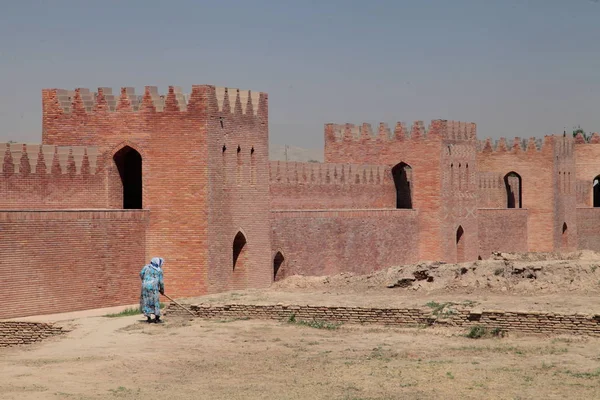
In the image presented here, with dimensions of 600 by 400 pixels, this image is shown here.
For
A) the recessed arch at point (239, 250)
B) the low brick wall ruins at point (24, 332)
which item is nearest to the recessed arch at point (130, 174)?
the recessed arch at point (239, 250)

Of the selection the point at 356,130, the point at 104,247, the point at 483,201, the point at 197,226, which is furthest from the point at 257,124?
the point at 483,201

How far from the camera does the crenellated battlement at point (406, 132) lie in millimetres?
35281

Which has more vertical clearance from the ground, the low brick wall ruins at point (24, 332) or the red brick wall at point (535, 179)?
the red brick wall at point (535, 179)

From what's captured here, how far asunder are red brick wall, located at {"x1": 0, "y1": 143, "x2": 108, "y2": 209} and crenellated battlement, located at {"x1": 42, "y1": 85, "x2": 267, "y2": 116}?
3.69 feet

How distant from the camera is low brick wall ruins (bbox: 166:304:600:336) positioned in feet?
58.4

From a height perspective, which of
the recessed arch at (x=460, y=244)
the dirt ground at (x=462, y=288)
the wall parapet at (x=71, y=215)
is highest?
the wall parapet at (x=71, y=215)

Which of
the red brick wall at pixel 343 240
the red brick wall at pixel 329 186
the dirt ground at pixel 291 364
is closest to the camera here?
the dirt ground at pixel 291 364

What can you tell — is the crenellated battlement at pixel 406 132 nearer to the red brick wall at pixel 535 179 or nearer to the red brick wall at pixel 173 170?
the red brick wall at pixel 535 179

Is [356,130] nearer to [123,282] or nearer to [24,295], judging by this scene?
[123,282]

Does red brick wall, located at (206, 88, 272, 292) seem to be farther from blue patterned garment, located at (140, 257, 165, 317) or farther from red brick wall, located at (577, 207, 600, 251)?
red brick wall, located at (577, 207, 600, 251)

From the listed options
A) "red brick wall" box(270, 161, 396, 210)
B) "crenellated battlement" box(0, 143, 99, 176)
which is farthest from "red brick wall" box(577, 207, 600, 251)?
"crenellated battlement" box(0, 143, 99, 176)

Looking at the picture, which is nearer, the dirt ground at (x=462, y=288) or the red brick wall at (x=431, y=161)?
the dirt ground at (x=462, y=288)

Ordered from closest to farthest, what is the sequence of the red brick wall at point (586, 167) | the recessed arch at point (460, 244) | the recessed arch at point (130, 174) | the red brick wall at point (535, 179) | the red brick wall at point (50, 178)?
1. the red brick wall at point (50, 178)
2. the recessed arch at point (130, 174)
3. the recessed arch at point (460, 244)
4. the red brick wall at point (535, 179)
5. the red brick wall at point (586, 167)

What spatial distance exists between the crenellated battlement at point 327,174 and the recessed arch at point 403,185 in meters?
0.57
